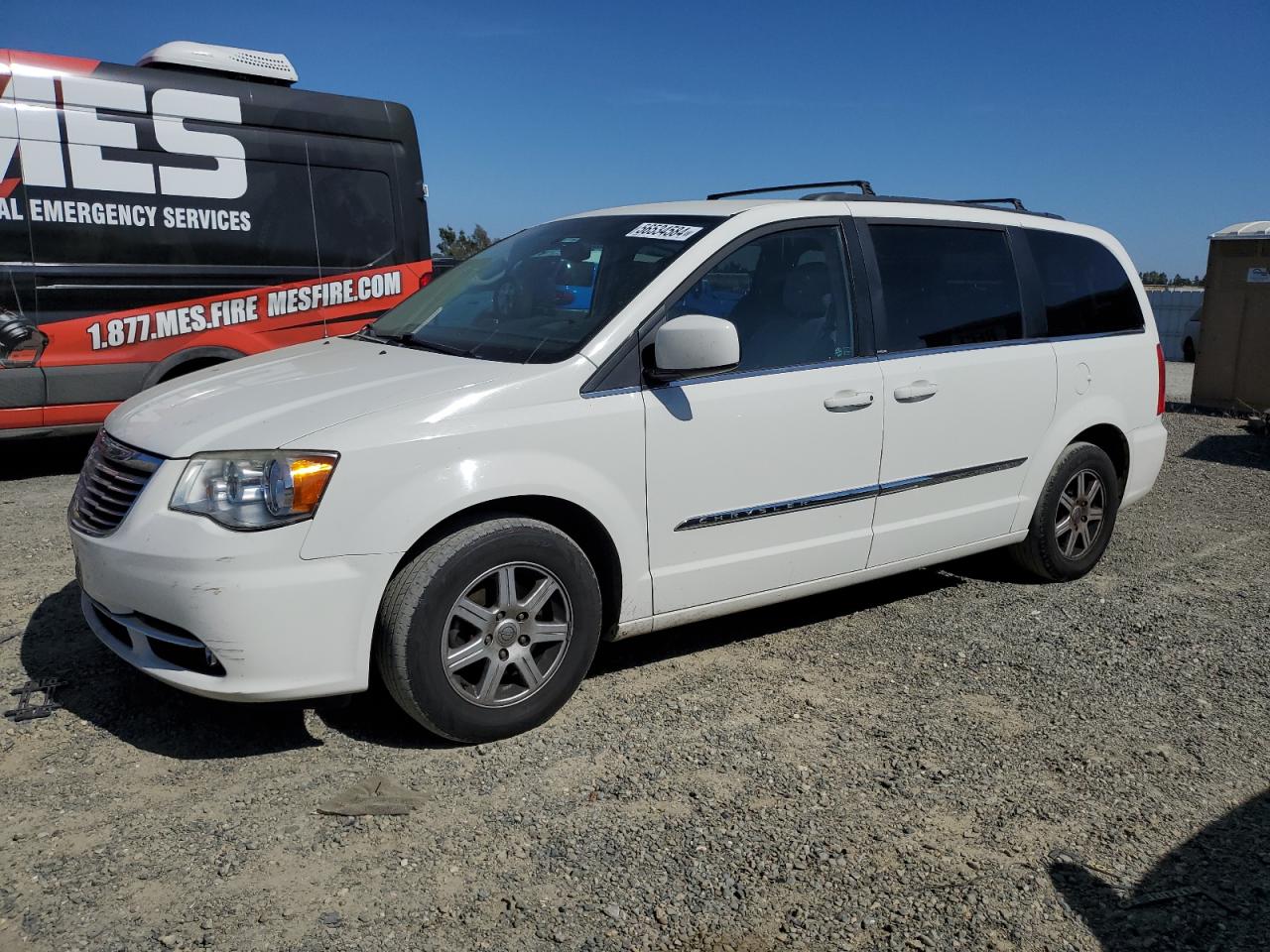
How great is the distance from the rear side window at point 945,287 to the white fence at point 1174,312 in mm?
19337

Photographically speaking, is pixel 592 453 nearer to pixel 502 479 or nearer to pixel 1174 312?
pixel 502 479

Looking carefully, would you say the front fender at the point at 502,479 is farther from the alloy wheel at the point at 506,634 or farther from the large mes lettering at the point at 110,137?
the large mes lettering at the point at 110,137

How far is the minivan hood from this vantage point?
10.2ft

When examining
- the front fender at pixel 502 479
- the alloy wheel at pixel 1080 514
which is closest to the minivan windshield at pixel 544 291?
the front fender at pixel 502 479

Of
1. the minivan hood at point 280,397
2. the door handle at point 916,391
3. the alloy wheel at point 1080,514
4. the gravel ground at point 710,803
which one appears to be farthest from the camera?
the alloy wheel at point 1080,514

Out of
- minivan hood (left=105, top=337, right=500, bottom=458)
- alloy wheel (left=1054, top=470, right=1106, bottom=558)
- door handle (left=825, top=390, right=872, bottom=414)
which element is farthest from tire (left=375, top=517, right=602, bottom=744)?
alloy wheel (left=1054, top=470, right=1106, bottom=558)

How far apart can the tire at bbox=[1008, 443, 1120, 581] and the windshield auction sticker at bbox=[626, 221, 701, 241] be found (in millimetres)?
2247

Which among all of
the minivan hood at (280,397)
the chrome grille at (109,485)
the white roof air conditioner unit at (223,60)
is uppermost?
the white roof air conditioner unit at (223,60)

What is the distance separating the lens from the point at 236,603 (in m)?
2.95

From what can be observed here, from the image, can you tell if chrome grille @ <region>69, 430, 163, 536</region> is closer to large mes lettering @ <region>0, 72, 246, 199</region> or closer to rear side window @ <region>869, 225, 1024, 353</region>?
rear side window @ <region>869, 225, 1024, 353</region>

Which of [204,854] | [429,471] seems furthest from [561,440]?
[204,854]

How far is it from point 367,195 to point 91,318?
2.15 m

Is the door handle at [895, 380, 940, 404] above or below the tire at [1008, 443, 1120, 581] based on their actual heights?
above

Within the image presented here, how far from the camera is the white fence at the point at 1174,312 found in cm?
2195
